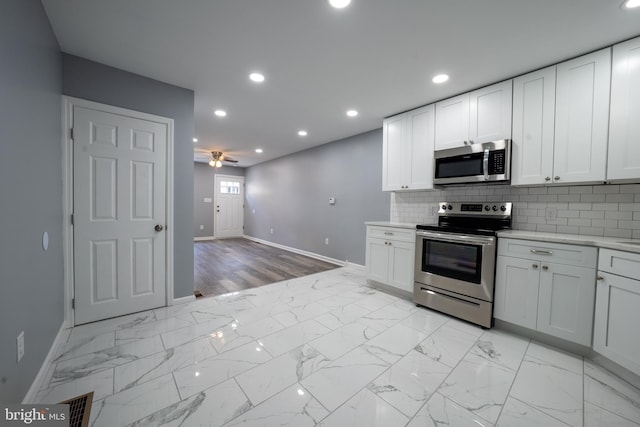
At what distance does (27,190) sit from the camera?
4.92ft

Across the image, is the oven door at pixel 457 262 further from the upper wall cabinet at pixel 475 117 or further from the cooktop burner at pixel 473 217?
the upper wall cabinet at pixel 475 117

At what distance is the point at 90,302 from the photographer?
2441 mm

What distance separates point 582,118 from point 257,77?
122 inches

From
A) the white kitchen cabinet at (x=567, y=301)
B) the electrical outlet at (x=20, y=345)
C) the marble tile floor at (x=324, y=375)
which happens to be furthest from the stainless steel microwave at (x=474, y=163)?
the electrical outlet at (x=20, y=345)

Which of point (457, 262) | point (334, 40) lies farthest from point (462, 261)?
point (334, 40)

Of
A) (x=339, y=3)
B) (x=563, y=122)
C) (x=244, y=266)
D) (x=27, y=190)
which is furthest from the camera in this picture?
(x=244, y=266)

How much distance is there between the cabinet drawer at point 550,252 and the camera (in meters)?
1.96

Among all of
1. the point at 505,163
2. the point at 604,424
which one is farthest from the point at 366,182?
the point at 604,424

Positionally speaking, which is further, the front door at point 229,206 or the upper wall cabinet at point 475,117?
the front door at point 229,206

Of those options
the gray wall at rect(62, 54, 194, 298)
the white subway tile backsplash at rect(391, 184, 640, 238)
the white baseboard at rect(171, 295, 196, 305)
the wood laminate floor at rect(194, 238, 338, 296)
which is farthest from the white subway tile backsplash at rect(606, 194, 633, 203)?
the white baseboard at rect(171, 295, 196, 305)

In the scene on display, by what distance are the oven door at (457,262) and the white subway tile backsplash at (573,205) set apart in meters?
0.65

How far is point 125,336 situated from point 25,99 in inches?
76.3

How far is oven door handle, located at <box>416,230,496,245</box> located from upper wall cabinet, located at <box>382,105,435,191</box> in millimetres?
677

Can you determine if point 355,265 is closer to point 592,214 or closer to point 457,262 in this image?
point 457,262
